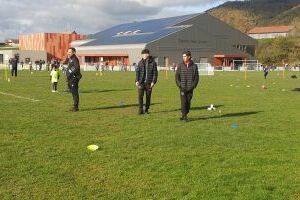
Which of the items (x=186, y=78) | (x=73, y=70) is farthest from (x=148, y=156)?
(x=73, y=70)

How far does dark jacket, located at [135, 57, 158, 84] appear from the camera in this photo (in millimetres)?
15195

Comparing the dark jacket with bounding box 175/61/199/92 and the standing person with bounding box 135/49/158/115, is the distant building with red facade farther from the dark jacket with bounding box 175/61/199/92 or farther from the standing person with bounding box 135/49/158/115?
the dark jacket with bounding box 175/61/199/92

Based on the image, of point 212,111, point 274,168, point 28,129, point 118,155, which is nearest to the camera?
point 274,168

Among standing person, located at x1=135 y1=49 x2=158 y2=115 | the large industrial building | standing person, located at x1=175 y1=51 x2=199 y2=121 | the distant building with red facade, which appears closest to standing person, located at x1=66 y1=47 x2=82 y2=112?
standing person, located at x1=135 y1=49 x2=158 y2=115

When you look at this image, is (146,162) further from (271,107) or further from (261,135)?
(271,107)

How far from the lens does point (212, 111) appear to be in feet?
55.4

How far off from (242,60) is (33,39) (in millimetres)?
56487

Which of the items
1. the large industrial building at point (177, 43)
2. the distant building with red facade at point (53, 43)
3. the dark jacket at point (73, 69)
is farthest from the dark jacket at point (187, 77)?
the distant building with red facade at point (53, 43)

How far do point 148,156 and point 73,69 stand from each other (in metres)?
7.37

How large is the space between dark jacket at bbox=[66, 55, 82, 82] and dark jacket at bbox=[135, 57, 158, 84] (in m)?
2.06

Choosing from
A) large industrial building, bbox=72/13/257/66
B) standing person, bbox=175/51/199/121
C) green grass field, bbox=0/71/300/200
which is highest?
large industrial building, bbox=72/13/257/66

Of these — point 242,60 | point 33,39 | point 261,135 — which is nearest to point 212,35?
point 242,60

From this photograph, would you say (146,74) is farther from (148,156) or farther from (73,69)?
(148,156)

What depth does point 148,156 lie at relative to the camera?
9.11 m
